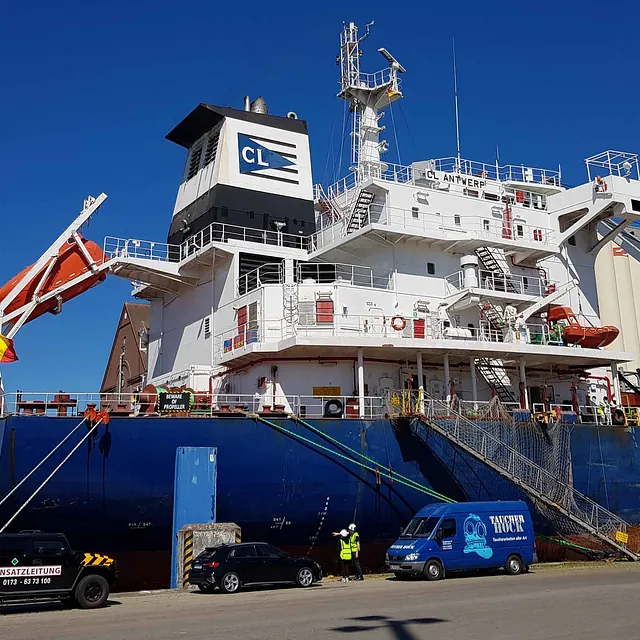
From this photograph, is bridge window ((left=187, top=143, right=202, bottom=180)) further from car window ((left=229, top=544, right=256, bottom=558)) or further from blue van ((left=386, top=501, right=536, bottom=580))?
car window ((left=229, top=544, right=256, bottom=558))

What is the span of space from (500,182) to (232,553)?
20.3 metres

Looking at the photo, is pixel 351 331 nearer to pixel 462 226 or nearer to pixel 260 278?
pixel 260 278

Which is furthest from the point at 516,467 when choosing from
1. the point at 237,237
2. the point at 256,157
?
Answer: the point at 256,157

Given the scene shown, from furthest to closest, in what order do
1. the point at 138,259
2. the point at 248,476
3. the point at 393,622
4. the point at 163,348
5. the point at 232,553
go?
the point at 163,348 → the point at 138,259 → the point at 248,476 → the point at 232,553 → the point at 393,622

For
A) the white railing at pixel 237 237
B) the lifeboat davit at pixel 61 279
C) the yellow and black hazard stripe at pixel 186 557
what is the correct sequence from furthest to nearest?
the white railing at pixel 237 237, the lifeboat davit at pixel 61 279, the yellow and black hazard stripe at pixel 186 557

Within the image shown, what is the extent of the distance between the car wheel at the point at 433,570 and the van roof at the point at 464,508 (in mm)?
1160

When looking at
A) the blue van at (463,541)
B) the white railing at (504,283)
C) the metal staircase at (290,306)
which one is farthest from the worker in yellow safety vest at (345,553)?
the white railing at (504,283)

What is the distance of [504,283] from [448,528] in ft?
34.0

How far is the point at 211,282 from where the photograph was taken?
90.1 feet

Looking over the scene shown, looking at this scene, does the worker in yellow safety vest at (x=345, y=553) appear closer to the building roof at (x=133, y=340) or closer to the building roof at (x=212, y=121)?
the building roof at (x=212, y=121)

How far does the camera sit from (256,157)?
94.2 ft

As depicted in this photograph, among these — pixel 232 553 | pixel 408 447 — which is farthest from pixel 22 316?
pixel 408 447

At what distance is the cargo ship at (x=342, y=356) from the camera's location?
19609mm

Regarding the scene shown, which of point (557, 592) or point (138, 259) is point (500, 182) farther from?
point (557, 592)
